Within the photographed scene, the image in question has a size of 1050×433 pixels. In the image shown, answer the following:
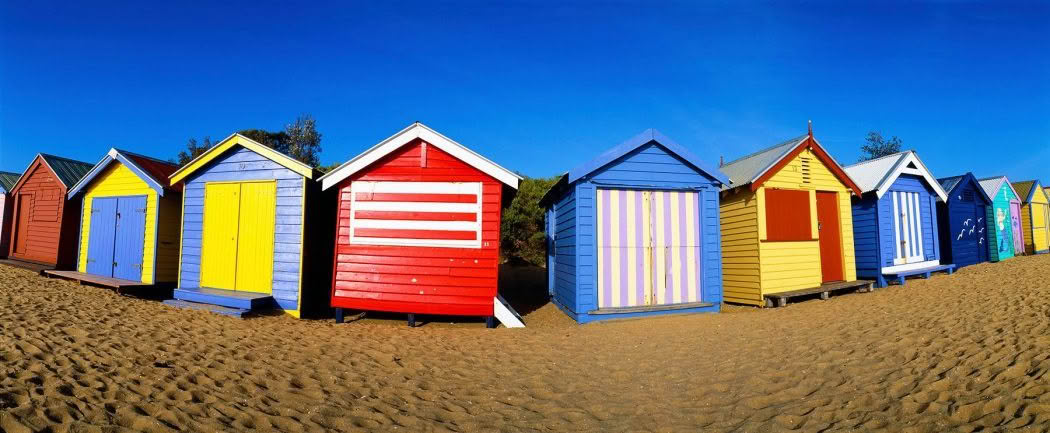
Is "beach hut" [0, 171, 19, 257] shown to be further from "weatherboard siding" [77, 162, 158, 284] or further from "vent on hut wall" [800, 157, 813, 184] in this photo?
"vent on hut wall" [800, 157, 813, 184]

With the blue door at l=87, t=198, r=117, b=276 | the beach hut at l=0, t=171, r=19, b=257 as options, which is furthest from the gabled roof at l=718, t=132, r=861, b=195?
the beach hut at l=0, t=171, r=19, b=257

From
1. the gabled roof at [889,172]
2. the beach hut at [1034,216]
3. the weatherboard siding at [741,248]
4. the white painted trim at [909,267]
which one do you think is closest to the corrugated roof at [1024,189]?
the beach hut at [1034,216]

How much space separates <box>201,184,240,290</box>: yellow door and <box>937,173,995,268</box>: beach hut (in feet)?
70.0

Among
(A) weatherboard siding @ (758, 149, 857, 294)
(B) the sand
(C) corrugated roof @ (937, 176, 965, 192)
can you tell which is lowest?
(B) the sand

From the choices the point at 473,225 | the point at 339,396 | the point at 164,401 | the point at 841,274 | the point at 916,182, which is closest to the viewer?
the point at 164,401

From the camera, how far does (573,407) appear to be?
4289 mm

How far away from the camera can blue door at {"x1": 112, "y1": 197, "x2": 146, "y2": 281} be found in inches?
434

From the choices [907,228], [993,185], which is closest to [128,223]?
[907,228]

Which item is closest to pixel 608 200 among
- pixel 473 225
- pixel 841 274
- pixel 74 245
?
pixel 473 225

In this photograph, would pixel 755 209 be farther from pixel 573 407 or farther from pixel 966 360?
pixel 573 407

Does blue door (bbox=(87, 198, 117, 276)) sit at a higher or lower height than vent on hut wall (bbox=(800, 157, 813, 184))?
lower

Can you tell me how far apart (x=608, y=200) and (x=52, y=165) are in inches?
670

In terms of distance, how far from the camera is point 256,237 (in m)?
9.13

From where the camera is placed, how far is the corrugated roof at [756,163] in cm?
1019
